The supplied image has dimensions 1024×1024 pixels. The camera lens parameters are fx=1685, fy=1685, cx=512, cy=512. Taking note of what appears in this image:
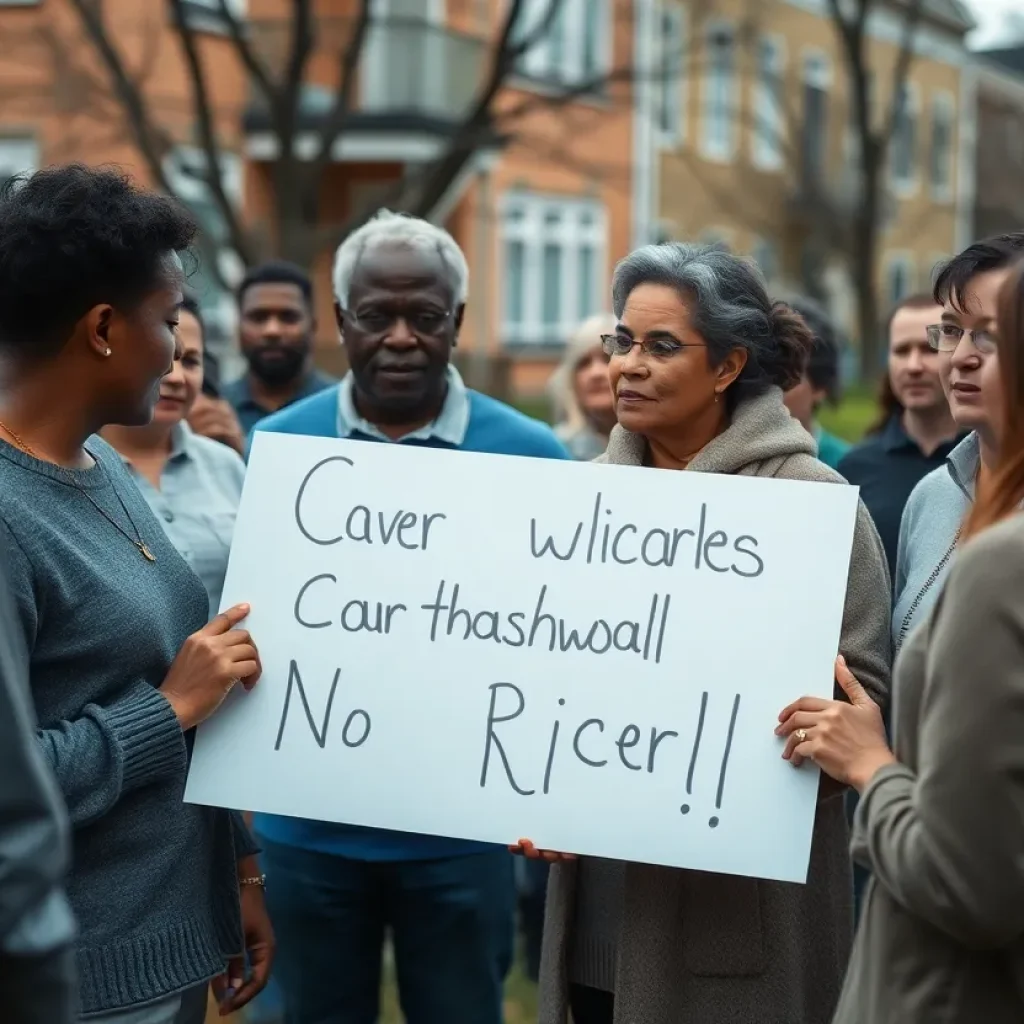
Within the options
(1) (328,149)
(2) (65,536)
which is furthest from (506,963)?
(1) (328,149)

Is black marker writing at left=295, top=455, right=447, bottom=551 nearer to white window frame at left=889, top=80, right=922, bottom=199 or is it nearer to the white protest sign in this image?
the white protest sign

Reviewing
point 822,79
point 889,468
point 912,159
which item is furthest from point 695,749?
point 912,159

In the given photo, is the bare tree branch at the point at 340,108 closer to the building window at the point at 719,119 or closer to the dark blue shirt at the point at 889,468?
the dark blue shirt at the point at 889,468

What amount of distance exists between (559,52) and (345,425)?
20.2m

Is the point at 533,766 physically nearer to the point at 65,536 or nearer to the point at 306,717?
the point at 306,717

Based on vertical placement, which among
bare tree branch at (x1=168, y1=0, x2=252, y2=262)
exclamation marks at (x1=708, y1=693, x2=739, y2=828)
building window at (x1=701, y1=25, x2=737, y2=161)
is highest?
building window at (x1=701, y1=25, x2=737, y2=161)

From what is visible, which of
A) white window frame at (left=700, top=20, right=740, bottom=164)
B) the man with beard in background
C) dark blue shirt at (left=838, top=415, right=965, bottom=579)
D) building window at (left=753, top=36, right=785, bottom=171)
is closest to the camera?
dark blue shirt at (left=838, top=415, right=965, bottom=579)

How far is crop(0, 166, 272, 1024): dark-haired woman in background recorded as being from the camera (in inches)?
100

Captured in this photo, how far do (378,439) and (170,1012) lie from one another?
154cm

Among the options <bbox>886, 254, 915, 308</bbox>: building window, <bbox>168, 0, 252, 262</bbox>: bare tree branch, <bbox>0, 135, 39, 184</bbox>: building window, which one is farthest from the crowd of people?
<bbox>886, 254, 915, 308</bbox>: building window

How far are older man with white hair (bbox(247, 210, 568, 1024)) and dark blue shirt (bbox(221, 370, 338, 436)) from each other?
6.22 feet

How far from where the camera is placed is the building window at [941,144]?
3628 centimetres

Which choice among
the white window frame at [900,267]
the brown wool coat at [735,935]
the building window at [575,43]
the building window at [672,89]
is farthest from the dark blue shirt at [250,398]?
the white window frame at [900,267]

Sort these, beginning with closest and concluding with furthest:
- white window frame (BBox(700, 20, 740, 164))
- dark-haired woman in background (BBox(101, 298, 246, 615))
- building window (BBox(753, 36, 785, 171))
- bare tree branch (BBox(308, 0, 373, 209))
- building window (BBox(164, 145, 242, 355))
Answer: dark-haired woman in background (BBox(101, 298, 246, 615)) < bare tree branch (BBox(308, 0, 373, 209)) < building window (BBox(164, 145, 242, 355)) < building window (BBox(753, 36, 785, 171)) < white window frame (BBox(700, 20, 740, 164))
